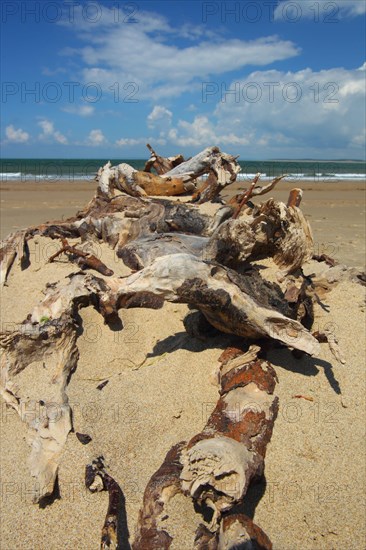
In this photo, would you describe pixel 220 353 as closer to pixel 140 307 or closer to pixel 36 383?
pixel 140 307

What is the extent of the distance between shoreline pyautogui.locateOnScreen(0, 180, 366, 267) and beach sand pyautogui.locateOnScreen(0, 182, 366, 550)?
13.5 ft

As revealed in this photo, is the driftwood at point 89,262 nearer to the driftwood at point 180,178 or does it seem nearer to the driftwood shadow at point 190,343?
the driftwood shadow at point 190,343

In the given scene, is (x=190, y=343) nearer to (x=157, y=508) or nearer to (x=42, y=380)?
(x=42, y=380)

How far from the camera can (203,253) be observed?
11.5 ft

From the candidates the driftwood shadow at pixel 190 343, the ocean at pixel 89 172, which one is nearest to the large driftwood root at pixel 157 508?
the driftwood shadow at pixel 190 343

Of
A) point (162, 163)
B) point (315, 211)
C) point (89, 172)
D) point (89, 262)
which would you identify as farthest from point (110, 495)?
point (89, 172)

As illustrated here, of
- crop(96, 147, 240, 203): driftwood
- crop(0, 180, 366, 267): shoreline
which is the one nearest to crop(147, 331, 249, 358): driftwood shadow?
crop(96, 147, 240, 203): driftwood

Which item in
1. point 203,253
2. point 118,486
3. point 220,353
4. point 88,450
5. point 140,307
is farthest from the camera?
point 140,307

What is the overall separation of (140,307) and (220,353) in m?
0.97

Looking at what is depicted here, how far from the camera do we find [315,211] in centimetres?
1347

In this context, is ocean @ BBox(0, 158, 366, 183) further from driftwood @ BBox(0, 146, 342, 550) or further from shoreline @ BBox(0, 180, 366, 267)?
driftwood @ BBox(0, 146, 342, 550)

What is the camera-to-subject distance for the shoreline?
326 inches

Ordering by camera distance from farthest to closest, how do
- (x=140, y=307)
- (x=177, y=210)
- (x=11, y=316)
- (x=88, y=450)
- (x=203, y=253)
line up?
1. (x=177, y=210)
2. (x=11, y=316)
3. (x=140, y=307)
4. (x=203, y=253)
5. (x=88, y=450)

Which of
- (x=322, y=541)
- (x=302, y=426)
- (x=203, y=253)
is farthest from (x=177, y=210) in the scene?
(x=322, y=541)
